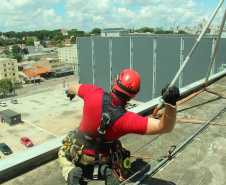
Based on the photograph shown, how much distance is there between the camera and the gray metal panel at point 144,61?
1252 inches

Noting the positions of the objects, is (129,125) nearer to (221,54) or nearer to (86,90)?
(86,90)

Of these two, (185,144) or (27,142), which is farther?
(27,142)

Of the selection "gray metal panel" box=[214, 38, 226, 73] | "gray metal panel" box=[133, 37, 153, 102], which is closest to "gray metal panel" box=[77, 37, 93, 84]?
"gray metal panel" box=[133, 37, 153, 102]

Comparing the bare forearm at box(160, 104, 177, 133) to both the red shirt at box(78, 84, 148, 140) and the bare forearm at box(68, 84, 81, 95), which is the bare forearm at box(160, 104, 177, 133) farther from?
the bare forearm at box(68, 84, 81, 95)

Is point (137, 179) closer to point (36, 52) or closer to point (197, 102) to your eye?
point (197, 102)

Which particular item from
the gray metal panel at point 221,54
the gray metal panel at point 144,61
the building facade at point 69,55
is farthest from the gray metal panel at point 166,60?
the building facade at point 69,55

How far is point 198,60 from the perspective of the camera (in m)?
27.2

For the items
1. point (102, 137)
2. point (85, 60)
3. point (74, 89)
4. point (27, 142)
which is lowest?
point (27, 142)

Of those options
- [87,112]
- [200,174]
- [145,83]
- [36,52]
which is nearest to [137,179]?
[200,174]

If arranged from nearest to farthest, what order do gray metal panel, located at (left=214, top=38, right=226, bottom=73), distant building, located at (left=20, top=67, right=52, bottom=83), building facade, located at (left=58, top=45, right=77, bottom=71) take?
gray metal panel, located at (left=214, top=38, right=226, bottom=73) < distant building, located at (left=20, top=67, right=52, bottom=83) < building facade, located at (left=58, top=45, right=77, bottom=71)

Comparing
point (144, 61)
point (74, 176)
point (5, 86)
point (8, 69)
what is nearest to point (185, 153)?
point (74, 176)

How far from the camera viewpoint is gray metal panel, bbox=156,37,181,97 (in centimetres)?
2905

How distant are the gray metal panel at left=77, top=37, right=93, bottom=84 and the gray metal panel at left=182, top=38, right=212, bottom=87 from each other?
693 inches

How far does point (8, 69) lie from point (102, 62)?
4210 centimetres
